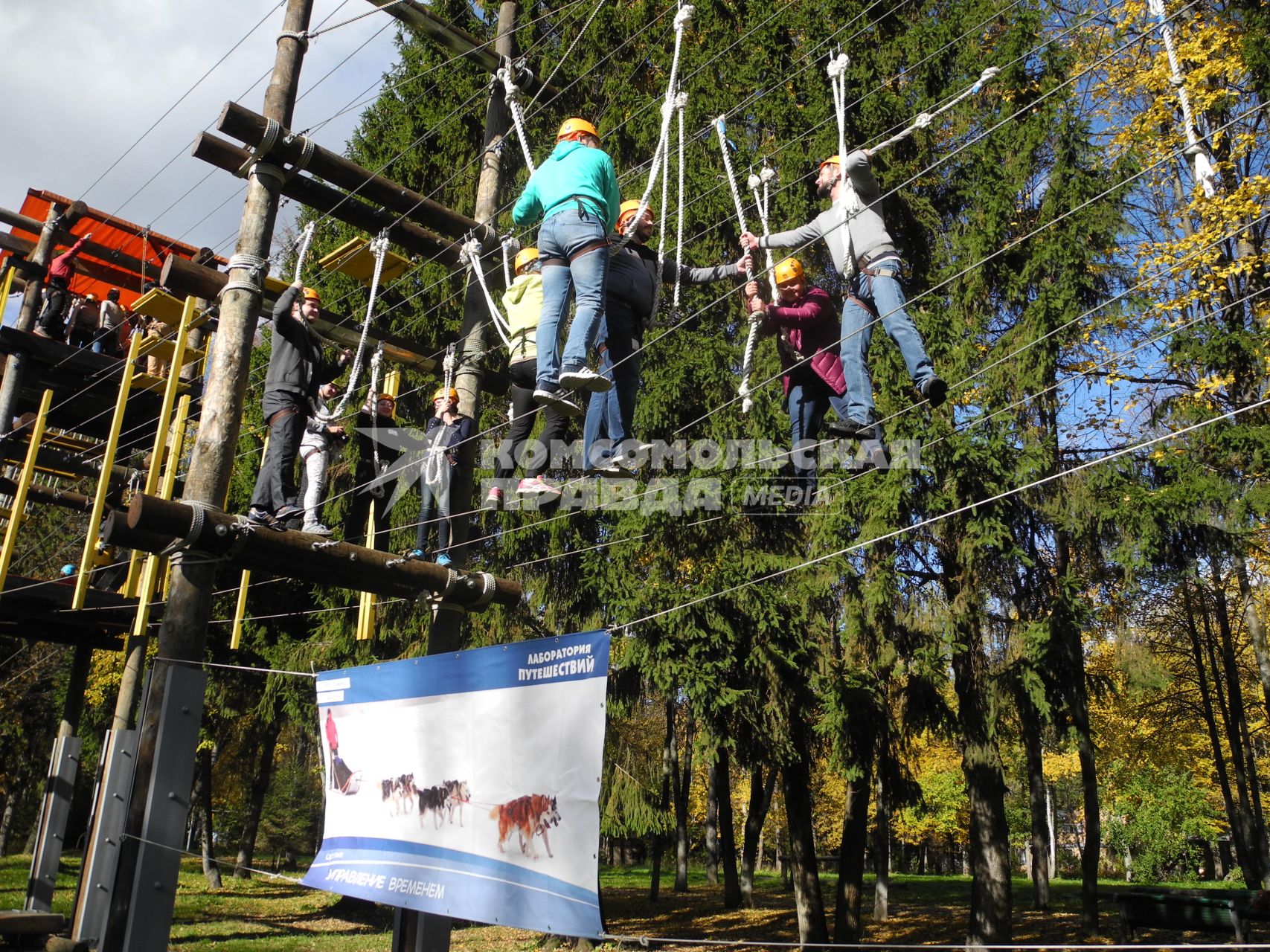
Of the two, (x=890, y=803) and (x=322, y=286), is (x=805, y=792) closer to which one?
(x=890, y=803)

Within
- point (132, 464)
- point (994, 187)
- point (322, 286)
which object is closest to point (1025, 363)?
point (994, 187)

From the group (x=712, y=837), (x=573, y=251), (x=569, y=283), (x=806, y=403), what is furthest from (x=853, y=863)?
(x=712, y=837)

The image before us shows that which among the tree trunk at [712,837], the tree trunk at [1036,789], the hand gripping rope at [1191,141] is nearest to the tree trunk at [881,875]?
the tree trunk at [1036,789]

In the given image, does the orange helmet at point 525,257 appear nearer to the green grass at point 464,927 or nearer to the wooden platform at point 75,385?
the wooden platform at point 75,385

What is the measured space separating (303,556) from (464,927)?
13.6 m

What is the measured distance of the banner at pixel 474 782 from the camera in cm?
425

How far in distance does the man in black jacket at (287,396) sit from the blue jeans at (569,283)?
210cm

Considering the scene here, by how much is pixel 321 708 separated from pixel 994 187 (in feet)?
31.2

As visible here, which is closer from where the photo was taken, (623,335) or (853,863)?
(623,335)

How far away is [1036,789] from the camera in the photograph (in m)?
15.0

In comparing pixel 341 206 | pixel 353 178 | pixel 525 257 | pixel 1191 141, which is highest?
pixel 353 178

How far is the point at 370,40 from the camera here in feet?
25.5

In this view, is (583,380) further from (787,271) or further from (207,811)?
(207,811)

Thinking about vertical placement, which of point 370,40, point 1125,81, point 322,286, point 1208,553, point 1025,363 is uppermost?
point 1125,81
